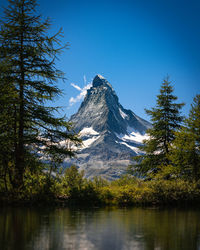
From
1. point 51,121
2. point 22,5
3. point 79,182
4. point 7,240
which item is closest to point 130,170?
point 79,182

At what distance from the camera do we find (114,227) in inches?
294

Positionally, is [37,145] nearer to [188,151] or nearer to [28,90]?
[28,90]

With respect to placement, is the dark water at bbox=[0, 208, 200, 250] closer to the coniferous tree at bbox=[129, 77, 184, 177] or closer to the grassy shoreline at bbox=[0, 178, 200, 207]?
the grassy shoreline at bbox=[0, 178, 200, 207]

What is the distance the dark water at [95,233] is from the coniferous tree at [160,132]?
1399 centimetres

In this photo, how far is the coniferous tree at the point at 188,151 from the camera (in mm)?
18234

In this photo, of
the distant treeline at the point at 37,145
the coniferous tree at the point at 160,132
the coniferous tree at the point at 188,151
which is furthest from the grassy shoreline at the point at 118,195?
the coniferous tree at the point at 160,132

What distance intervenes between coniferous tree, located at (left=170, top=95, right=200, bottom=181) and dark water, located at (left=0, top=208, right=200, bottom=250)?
989 centimetres

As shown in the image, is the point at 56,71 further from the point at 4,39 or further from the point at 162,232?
the point at 162,232

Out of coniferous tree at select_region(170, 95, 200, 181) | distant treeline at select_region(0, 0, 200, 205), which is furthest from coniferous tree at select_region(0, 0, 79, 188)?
coniferous tree at select_region(170, 95, 200, 181)

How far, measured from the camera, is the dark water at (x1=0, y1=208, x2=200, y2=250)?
5461 millimetres

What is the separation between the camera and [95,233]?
21.9ft

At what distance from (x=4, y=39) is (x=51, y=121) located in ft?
14.9

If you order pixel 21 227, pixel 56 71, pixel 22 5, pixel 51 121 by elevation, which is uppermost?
pixel 22 5

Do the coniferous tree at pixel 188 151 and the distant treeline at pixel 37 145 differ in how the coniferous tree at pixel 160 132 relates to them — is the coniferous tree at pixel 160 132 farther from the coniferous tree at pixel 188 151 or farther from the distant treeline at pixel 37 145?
the distant treeline at pixel 37 145
